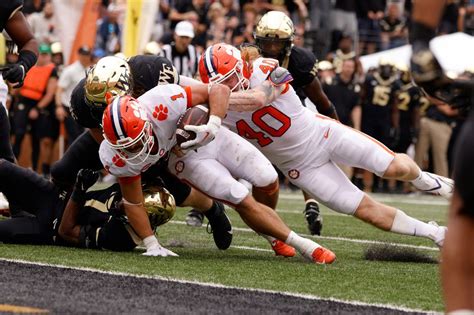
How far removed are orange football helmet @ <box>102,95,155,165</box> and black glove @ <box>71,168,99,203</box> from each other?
1.42 feet

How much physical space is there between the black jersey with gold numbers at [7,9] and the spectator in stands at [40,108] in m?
6.60

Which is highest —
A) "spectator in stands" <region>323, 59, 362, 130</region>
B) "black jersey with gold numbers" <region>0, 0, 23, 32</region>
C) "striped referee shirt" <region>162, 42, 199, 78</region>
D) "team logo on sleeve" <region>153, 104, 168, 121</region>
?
"black jersey with gold numbers" <region>0, 0, 23, 32</region>

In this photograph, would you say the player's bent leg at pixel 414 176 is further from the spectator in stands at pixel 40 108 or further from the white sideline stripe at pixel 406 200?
the spectator in stands at pixel 40 108

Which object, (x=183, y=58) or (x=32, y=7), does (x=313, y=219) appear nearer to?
(x=183, y=58)

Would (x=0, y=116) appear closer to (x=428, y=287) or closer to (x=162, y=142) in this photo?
(x=162, y=142)

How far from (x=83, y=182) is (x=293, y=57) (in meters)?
1.96

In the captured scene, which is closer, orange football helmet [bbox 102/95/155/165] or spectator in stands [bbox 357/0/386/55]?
orange football helmet [bbox 102/95/155/165]

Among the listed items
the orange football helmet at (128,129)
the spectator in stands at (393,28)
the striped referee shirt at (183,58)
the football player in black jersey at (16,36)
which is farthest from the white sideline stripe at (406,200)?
the orange football helmet at (128,129)

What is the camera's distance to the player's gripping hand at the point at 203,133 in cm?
554

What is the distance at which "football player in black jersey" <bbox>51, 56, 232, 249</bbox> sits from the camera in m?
5.90

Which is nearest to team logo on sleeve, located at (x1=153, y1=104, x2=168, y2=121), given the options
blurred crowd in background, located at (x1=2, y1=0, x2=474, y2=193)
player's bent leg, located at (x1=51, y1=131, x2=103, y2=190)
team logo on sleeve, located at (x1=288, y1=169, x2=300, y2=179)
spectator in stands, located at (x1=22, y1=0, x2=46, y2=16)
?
player's bent leg, located at (x1=51, y1=131, x2=103, y2=190)

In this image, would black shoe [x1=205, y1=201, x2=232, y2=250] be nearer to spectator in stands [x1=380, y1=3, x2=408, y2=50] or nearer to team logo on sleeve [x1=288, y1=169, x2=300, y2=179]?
team logo on sleeve [x1=288, y1=169, x2=300, y2=179]

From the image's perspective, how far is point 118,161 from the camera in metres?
5.57

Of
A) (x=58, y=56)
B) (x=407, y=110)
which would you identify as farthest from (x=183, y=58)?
(x=407, y=110)
